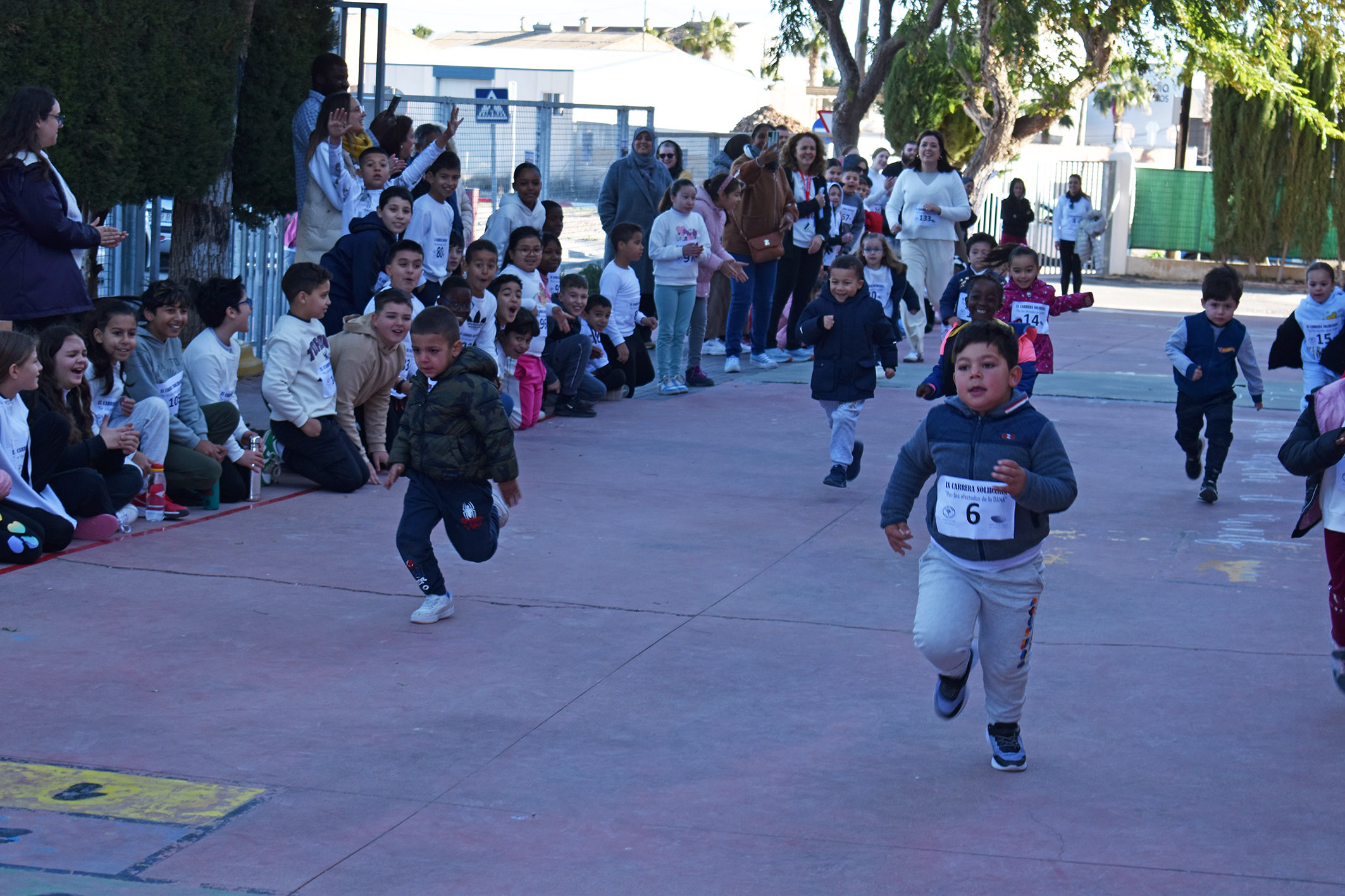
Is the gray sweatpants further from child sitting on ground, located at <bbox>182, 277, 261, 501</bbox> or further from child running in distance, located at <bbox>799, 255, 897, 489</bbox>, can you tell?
child sitting on ground, located at <bbox>182, 277, 261, 501</bbox>

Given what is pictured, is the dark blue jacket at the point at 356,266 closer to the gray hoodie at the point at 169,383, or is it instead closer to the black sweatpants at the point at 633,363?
the gray hoodie at the point at 169,383

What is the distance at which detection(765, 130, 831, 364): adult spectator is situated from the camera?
14.6 metres

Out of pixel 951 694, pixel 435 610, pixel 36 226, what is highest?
pixel 36 226

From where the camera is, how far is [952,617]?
15.0 feet

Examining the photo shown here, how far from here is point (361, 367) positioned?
8.70 metres

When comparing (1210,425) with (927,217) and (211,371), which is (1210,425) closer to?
(211,371)

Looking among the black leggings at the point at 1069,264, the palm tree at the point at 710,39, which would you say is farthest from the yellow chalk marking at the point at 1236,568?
the palm tree at the point at 710,39

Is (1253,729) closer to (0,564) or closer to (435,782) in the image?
Answer: (435,782)

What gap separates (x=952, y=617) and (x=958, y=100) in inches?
1073

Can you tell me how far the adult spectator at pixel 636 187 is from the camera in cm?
1412

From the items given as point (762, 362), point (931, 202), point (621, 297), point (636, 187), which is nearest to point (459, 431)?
point (621, 297)

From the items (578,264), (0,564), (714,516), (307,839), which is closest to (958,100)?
(578,264)

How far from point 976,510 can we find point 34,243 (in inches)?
202

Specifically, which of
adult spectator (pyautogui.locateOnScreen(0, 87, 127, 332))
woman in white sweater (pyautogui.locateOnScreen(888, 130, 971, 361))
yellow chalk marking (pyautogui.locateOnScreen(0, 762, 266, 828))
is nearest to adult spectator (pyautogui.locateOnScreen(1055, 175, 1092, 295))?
woman in white sweater (pyautogui.locateOnScreen(888, 130, 971, 361))
